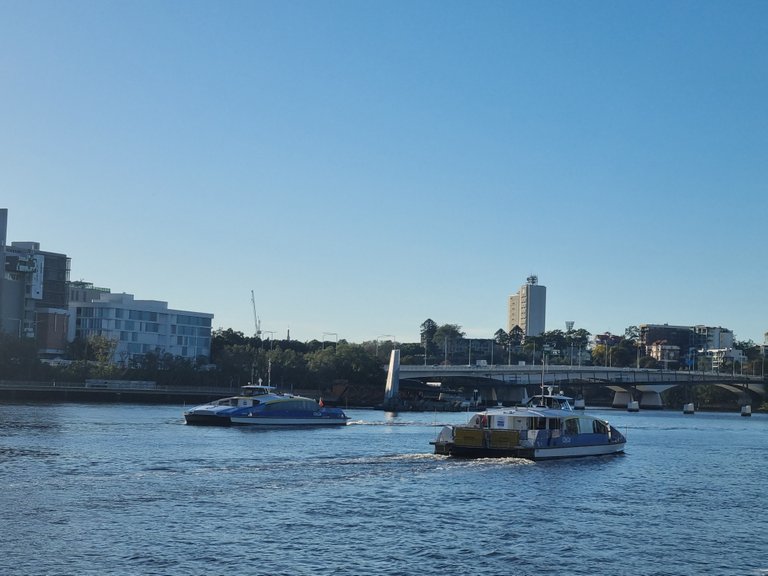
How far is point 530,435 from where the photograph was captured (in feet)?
286

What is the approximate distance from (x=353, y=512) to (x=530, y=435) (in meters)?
35.1

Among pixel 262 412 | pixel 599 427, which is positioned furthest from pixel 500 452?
pixel 262 412

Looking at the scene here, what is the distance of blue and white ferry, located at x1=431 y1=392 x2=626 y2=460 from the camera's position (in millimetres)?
85125

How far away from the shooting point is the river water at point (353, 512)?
43.5 m

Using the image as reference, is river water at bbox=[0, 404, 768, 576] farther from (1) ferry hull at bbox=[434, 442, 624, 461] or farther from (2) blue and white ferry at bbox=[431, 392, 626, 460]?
(2) blue and white ferry at bbox=[431, 392, 626, 460]

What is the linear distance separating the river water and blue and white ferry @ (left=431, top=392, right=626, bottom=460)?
1.61 metres

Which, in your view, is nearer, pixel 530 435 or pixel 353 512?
pixel 353 512

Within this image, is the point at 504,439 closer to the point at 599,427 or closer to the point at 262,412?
the point at 599,427

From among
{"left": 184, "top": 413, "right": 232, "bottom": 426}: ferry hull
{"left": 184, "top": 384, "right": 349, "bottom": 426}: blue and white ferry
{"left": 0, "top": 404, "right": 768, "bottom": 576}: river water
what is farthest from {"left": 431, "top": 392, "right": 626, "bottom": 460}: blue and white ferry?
{"left": 184, "top": 413, "right": 232, "bottom": 426}: ferry hull

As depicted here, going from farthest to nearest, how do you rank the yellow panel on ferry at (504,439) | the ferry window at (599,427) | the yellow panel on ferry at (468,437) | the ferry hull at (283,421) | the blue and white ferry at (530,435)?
the ferry hull at (283,421)
the ferry window at (599,427)
the yellow panel on ferry at (504,439)
the blue and white ferry at (530,435)
the yellow panel on ferry at (468,437)

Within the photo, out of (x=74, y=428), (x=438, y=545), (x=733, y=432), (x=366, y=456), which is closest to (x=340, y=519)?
(x=438, y=545)

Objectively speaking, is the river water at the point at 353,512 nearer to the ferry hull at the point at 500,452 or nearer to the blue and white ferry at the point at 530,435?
the ferry hull at the point at 500,452

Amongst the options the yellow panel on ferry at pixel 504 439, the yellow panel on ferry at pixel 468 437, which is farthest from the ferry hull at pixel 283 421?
the yellow panel on ferry at pixel 504 439

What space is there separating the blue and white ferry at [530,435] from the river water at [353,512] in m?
1.61
